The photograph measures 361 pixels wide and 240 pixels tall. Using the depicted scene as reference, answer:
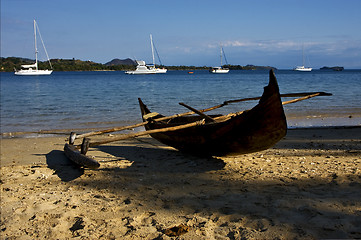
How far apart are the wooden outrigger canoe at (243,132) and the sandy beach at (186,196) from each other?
293mm

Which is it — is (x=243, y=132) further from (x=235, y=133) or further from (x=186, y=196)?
(x=186, y=196)

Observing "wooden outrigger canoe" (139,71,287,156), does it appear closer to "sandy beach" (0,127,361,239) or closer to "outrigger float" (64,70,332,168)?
"outrigger float" (64,70,332,168)

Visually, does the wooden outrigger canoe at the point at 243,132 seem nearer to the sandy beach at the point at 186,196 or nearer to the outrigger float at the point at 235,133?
the outrigger float at the point at 235,133

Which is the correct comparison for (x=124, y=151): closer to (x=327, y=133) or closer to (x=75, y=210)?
(x=75, y=210)

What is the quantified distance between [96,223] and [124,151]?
3.34 m

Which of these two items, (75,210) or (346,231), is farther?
(75,210)

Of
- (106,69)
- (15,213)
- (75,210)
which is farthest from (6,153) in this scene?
(106,69)

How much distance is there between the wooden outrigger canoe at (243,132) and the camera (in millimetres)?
3746

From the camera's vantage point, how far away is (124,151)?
637 cm

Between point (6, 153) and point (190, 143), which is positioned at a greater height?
point (190, 143)

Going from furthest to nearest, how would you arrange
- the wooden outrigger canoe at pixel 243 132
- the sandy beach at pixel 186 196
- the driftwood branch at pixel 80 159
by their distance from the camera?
1. the driftwood branch at pixel 80 159
2. the wooden outrigger canoe at pixel 243 132
3. the sandy beach at pixel 186 196

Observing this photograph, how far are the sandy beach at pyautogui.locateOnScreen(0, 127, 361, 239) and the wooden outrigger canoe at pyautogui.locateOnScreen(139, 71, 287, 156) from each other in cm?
29

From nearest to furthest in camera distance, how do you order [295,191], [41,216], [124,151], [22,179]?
[41,216] < [295,191] < [22,179] < [124,151]

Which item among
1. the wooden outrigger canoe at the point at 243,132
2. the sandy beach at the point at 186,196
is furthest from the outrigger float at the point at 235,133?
the sandy beach at the point at 186,196
